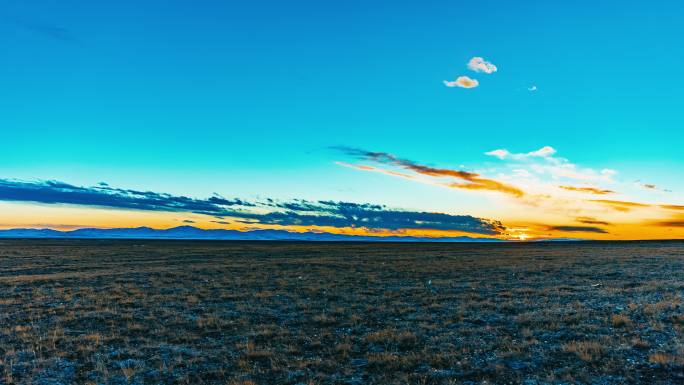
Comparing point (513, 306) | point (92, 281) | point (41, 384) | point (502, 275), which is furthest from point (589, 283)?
point (92, 281)

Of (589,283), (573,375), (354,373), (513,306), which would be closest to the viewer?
(573,375)

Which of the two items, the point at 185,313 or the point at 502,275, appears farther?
the point at 502,275

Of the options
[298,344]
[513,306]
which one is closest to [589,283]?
[513,306]

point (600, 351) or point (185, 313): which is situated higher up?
point (600, 351)

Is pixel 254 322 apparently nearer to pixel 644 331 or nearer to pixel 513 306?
pixel 513 306

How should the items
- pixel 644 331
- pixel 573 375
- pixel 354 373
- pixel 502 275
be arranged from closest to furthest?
1. pixel 573 375
2. pixel 354 373
3. pixel 644 331
4. pixel 502 275

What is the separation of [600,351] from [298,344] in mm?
9826

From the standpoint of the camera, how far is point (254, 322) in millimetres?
18656

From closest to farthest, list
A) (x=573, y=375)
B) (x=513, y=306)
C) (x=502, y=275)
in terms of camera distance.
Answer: (x=573, y=375) → (x=513, y=306) → (x=502, y=275)

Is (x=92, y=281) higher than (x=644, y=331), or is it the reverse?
(x=644, y=331)

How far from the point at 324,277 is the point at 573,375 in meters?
26.8

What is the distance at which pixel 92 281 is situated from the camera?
33.6m

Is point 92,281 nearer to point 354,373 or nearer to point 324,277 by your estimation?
point 324,277

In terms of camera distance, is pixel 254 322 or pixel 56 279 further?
pixel 56 279
